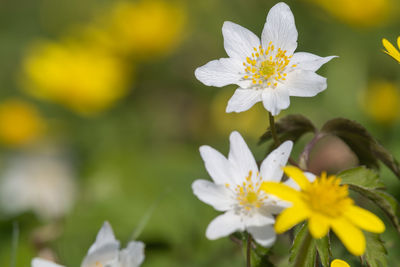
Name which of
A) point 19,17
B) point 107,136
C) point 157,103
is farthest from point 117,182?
point 19,17

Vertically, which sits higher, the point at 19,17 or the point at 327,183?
the point at 19,17

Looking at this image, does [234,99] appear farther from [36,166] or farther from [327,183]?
[36,166]

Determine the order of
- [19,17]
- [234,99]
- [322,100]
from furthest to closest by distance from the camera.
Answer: [19,17] → [322,100] → [234,99]

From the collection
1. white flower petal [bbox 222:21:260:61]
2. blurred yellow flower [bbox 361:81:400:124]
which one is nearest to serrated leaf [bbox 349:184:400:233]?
white flower petal [bbox 222:21:260:61]

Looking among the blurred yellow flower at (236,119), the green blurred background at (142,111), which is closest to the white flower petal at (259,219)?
the green blurred background at (142,111)

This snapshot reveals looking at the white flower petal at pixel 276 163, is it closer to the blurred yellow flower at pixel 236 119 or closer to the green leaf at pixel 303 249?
the green leaf at pixel 303 249

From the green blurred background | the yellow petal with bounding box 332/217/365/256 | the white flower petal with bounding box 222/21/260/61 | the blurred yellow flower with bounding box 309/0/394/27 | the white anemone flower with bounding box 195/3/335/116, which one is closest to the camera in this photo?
the yellow petal with bounding box 332/217/365/256

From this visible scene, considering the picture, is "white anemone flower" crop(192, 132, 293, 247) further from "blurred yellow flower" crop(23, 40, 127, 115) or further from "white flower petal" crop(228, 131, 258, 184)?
"blurred yellow flower" crop(23, 40, 127, 115)
